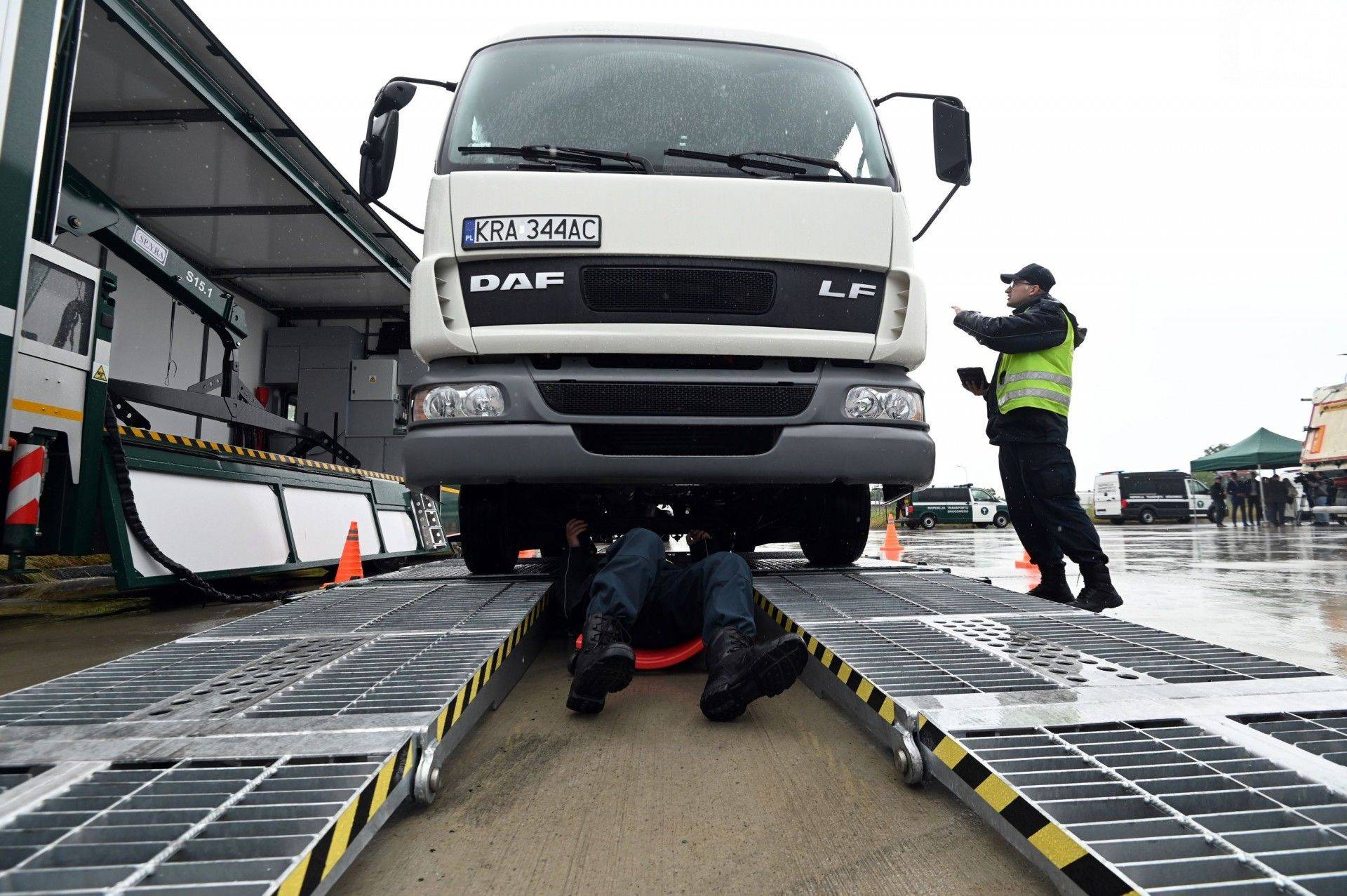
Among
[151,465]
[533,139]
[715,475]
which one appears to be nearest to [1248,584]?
[715,475]

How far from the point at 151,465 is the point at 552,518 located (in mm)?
2829

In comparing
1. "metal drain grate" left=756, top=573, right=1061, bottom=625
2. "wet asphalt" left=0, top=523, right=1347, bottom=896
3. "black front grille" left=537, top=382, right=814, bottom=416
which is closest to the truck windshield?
"black front grille" left=537, top=382, right=814, bottom=416

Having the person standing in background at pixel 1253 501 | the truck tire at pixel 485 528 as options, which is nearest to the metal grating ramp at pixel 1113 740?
the truck tire at pixel 485 528

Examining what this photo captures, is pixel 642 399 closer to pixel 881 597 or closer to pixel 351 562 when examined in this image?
A: pixel 881 597

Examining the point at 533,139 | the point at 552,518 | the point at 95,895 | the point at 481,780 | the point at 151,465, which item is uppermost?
the point at 533,139

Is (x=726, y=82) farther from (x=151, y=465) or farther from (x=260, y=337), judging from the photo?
(x=260, y=337)

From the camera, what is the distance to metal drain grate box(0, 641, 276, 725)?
1.71 meters

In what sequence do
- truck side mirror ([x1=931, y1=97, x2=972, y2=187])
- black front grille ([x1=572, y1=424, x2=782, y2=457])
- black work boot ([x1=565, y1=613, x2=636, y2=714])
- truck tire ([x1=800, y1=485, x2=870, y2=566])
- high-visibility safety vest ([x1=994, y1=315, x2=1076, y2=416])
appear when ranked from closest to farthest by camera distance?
black work boot ([x1=565, y1=613, x2=636, y2=714])
black front grille ([x1=572, y1=424, x2=782, y2=457])
truck side mirror ([x1=931, y1=97, x2=972, y2=187])
high-visibility safety vest ([x1=994, y1=315, x2=1076, y2=416])
truck tire ([x1=800, y1=485, x2=870, y2=566])

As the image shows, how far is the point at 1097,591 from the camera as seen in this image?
3738mm

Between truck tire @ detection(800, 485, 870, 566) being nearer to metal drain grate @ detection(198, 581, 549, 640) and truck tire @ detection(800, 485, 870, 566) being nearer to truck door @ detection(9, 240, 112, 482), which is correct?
metal drain grate @ detection(198, 581, 549, 640)

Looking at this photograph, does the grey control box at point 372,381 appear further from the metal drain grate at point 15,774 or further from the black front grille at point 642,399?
the metal drain grate at point 15,774

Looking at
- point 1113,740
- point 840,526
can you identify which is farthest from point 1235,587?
point 1113,740

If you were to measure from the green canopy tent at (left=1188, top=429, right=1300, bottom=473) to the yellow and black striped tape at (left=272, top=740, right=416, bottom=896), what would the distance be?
1281 inches

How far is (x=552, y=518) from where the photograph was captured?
372cm
